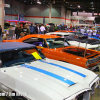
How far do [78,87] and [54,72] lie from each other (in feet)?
2.07

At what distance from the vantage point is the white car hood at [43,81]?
2.25 meters

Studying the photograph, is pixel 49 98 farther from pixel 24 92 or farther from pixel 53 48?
pixel 53 48

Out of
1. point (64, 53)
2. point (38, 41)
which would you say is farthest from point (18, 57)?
point (38, 41)

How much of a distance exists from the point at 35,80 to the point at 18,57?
3.64 feet

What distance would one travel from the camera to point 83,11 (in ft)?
135

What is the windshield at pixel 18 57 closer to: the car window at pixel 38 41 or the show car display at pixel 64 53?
the show car display at pixel 64 53

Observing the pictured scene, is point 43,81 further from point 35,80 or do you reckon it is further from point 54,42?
point 54,42

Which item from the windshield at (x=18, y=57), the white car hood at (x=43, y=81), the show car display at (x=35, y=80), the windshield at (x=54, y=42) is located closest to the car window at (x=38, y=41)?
A: the windshield at (x=54, y=42)

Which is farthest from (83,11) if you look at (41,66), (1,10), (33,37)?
(41,66)

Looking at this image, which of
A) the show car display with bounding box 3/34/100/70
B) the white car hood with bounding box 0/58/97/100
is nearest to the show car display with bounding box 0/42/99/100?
the white car hood with bounding box 0/58/97/100

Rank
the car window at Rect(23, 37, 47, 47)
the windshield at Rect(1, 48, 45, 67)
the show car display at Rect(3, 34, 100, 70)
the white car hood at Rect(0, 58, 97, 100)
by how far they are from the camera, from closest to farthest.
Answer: the white car hood at Rect(0, 58, 97, 100) → the windshield at Rect(1, 48, 45, 67) → the show car display at Rect(3, 34, 100, 70) → the car window at Rect(23, 37, 47, 47)

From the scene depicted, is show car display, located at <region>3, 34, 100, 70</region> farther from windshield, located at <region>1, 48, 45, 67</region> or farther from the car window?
windshield, located at <region>1, 48, 45, 67</region>

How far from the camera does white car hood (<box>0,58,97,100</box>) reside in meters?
2.25

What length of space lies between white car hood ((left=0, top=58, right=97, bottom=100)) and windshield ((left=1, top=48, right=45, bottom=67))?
197mm
